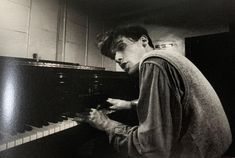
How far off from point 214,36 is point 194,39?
0.23ft

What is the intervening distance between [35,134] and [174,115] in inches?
13.6

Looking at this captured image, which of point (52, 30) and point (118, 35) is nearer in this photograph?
point (118, 35)

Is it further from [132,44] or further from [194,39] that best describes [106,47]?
[194,39]

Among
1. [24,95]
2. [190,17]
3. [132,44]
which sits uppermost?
[190,17]

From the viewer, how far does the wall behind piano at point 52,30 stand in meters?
0.80

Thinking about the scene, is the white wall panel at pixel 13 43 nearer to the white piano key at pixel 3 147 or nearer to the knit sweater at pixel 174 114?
the white piano key at pixel 3 147

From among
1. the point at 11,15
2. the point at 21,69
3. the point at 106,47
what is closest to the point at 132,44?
the point at 106,47

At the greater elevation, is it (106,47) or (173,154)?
(106,47)

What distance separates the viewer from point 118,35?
0.72 metres

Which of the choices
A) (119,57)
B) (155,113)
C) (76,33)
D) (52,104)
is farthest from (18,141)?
(76,33)

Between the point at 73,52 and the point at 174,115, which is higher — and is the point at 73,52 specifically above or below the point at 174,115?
above

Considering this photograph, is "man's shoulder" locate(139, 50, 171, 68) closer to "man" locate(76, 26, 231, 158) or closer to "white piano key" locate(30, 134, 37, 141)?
"man" locate(76, 26, 231, 158)

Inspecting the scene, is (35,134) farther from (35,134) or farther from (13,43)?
(13,43)

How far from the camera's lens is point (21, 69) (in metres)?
0.57
